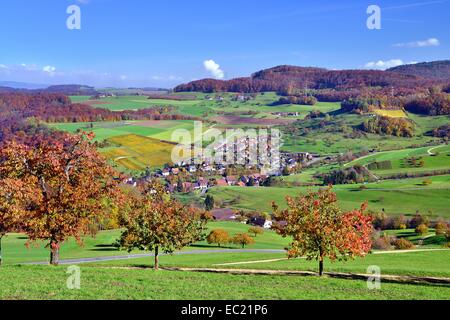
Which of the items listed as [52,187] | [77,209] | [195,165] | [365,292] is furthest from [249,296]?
[195,165]

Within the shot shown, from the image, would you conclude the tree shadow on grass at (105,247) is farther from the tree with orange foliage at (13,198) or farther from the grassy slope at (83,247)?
the tree with orange foliage at (13,198)

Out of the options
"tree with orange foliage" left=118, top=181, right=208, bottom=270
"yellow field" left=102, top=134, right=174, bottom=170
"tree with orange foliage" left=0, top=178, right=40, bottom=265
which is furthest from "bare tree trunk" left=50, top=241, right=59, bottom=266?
"yellow field" left=102, top=134, right=174, bottom=170

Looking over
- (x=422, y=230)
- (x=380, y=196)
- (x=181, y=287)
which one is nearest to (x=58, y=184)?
(x=181, y=287)

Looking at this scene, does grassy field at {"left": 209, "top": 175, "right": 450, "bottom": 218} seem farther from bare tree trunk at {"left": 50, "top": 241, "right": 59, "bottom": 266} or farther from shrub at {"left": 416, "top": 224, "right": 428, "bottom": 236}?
bare tree trunk at {"left": 50, "top": 241, "right": 59, "bottom": 266}

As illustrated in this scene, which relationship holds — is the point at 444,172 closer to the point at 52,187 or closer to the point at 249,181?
the point at 249,181

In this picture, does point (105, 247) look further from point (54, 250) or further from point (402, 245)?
point (402, 245)
